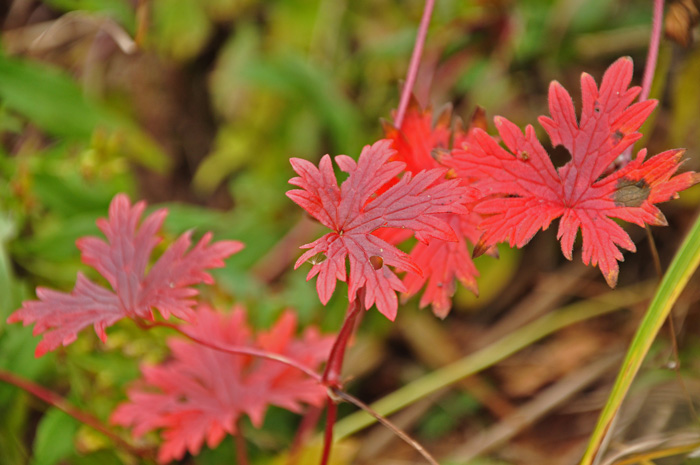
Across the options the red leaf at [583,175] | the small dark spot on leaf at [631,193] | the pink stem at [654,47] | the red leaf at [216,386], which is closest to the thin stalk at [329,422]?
the red leaf at [216,386]

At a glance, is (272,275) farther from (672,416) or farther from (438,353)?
(672,416)

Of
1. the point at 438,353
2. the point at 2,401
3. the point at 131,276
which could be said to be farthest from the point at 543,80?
the point at 2,401

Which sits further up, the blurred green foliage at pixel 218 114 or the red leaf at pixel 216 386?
the blurred green foliage at pixel 218 114

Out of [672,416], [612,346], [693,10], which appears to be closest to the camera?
[693,10]

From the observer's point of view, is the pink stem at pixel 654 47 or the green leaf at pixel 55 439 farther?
the green leaf at pixel 55 439

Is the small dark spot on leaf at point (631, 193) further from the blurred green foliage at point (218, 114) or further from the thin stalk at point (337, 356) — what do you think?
the blurred green foliage at point (218, 114)

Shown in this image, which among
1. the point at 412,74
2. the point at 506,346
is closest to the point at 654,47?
the point at 412,74

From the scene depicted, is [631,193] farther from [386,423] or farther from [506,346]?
[506,346]
